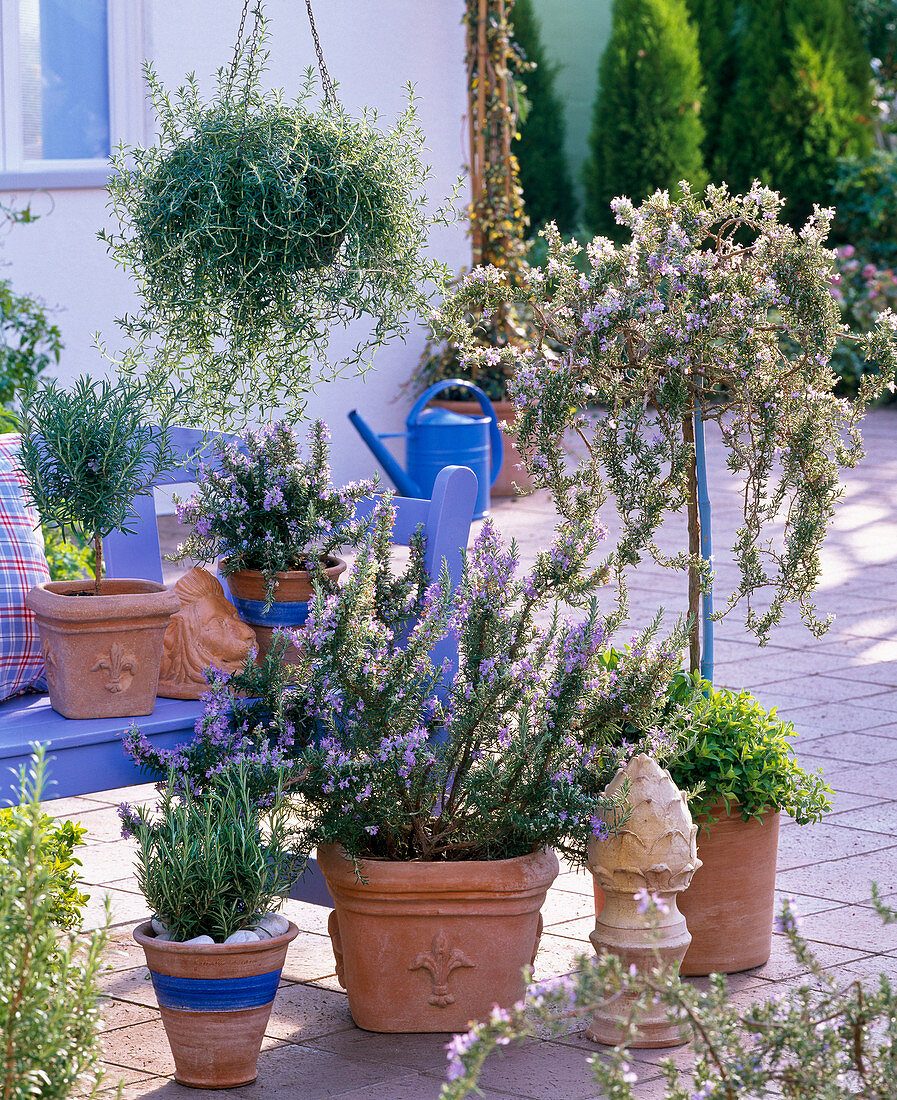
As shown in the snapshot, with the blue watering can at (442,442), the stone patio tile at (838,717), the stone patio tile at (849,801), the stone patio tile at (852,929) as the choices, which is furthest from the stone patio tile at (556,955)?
the blue watering can at (442,442)

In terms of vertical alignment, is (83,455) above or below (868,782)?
above

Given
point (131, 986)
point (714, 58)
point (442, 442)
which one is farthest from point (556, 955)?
point (714, 58)

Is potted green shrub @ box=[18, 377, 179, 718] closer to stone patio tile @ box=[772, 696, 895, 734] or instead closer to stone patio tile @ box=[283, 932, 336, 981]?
stone patio tile @ box=[283, 932, 336, 981]

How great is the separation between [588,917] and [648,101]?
10886 mm

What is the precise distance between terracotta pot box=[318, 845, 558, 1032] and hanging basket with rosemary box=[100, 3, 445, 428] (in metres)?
0.97

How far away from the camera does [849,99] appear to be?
13.7 meters

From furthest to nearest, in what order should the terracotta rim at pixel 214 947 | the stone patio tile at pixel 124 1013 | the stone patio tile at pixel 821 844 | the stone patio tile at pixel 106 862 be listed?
the stone patio tile at pixel 821 844, the stone patio tile at pixel 106 862, the stone patio tile at pixel 124 1013, the terracotta rim at pixel 214 947

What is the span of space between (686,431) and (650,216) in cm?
45

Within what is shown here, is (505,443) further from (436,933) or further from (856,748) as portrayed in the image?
(436,933)

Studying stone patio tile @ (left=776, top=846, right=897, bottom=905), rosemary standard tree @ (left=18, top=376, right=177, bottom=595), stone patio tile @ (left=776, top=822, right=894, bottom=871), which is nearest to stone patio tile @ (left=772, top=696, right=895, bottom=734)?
stone patio tile @ (left=776, top=822, right=894, bottom=871)

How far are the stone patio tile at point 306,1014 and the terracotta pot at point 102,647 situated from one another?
66 centimetres

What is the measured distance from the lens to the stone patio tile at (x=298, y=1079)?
8.52ft

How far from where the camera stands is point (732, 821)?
9.95 feet

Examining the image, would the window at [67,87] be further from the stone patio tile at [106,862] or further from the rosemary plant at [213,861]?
the rosemary plant at [213,861]
